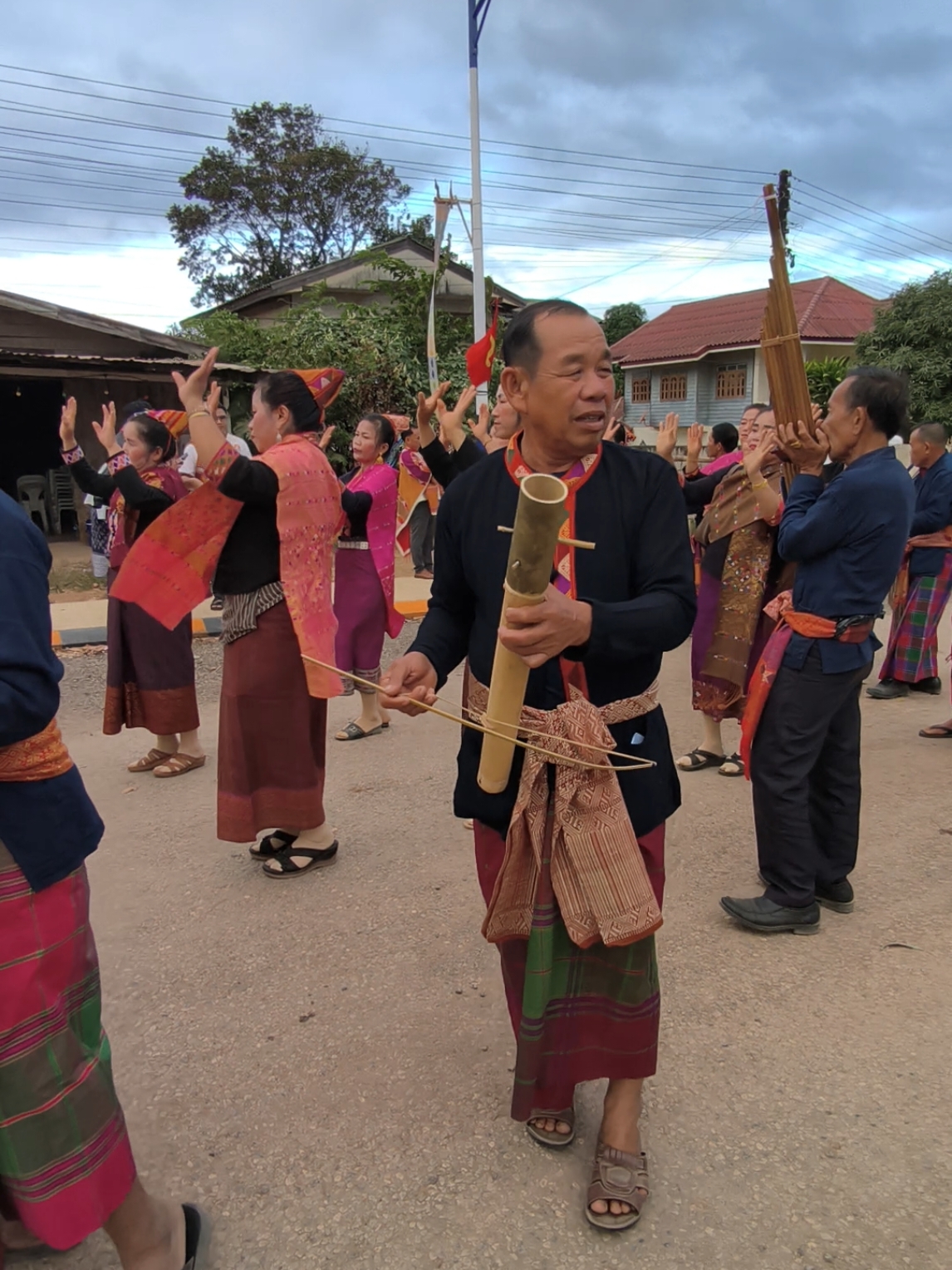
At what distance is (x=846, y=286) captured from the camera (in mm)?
29953

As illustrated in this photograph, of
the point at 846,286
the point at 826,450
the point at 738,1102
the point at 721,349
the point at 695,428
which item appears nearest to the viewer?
the point at 738,1102

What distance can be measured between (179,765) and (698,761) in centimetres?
283

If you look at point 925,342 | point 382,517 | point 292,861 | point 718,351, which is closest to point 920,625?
point 382,517

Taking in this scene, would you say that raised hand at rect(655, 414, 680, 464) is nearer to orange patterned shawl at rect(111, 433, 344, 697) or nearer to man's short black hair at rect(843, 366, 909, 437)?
man's short black hair at rect(843, 366, 909, 437)

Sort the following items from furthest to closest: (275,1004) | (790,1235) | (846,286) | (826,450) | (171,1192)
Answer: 1. (846,286)
2. (826,450)
3. (275,1004)
4. (171,1192)
5. (790,1235)

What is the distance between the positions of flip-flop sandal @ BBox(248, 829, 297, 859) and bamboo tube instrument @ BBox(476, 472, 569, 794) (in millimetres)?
2196

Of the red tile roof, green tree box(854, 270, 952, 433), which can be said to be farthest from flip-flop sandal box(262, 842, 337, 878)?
the red tile roof

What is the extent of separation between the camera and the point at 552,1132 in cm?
221

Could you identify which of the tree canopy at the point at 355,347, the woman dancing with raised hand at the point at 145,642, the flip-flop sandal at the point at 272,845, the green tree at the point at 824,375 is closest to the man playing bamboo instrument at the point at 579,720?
the flip-flop sandal at the point at 272,845

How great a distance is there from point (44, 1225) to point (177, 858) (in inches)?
93.0

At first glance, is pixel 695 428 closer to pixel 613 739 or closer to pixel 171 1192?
pixel 613 739

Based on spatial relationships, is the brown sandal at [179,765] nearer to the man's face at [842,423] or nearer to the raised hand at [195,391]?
the raised hand at [195,391]

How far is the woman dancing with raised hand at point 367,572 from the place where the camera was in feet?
18.2

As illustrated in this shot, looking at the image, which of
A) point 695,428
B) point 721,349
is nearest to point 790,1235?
point 695,428
